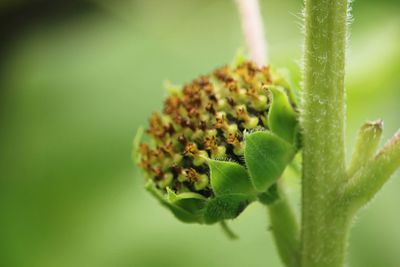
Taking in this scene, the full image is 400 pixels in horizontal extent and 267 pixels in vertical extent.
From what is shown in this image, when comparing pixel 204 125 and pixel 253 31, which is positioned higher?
pixel 253 31

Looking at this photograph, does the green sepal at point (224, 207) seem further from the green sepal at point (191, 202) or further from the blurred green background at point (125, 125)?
the blurred green background at point (125, 125)

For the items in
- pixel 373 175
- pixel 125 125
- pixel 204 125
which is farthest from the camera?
pixel 125 125

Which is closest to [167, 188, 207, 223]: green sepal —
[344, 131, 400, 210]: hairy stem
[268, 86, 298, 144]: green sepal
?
[268, 86, 298, 144]: green sepal

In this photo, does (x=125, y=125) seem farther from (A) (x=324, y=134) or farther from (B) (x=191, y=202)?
(A) (x=324, y=134)

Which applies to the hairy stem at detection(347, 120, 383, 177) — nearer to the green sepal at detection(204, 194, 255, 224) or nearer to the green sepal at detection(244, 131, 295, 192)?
the green sepal at detection(244, 131, 295, 192)

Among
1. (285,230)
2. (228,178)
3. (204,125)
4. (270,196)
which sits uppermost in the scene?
(204,125)

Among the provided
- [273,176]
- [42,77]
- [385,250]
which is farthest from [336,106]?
[42,77]

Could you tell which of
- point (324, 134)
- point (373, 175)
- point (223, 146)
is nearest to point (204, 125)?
point (223, 146)
